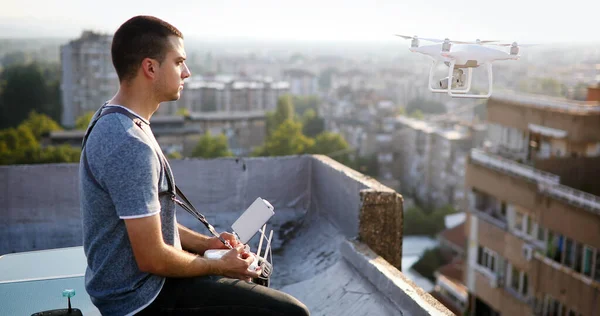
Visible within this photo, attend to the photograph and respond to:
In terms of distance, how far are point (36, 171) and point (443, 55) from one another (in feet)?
11.2

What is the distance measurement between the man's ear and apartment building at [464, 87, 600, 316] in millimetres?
10341

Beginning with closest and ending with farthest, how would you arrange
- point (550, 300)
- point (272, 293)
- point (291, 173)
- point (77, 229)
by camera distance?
point (272, 293) < point (77, 229) < point (291, 173) < point (550, 300)

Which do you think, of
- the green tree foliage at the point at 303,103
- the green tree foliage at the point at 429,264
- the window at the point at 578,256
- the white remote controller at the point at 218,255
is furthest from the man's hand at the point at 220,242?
the green tree foliage at the point at 303,103

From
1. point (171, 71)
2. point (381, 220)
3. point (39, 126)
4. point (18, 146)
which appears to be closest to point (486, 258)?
point (381, 220)

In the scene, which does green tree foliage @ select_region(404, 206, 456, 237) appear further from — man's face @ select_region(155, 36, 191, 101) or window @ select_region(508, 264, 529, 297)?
man's face @ select_region(155, 36, 191, 101)

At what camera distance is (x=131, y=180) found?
2.10 m

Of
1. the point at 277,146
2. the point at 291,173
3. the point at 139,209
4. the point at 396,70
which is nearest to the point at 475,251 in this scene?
Result: the point at 291,173

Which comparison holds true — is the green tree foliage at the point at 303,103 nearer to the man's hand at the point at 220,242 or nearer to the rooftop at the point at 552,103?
the rooftop at the point at 552,103

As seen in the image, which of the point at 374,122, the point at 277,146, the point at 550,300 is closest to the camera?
the point at 550,300

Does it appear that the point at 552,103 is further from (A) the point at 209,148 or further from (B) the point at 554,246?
(A) the point at 209,148

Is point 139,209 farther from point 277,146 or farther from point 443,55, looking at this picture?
point 277,146

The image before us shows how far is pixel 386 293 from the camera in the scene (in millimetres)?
3383

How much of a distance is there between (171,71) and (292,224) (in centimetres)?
308

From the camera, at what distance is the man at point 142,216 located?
6.98ft
